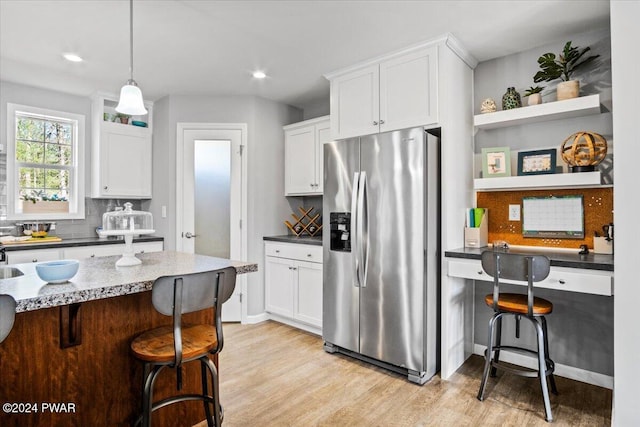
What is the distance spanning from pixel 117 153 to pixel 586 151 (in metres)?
4.44

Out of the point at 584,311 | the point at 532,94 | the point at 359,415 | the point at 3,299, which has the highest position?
the point at 532,94

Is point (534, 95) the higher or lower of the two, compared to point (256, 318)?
higher

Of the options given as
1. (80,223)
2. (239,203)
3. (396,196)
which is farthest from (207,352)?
(80,223)

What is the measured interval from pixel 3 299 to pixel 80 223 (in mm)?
3550

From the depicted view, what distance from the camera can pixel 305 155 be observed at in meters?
4.13

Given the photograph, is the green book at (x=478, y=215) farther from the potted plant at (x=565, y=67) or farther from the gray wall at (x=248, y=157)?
the gray wall at (x=248, y=157)

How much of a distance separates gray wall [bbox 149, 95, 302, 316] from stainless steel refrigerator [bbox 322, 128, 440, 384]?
1.25 m

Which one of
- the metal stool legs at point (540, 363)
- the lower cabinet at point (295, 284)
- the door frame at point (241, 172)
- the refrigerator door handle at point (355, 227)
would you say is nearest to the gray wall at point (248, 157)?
the door frame at point (241, 172)

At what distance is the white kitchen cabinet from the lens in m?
3.96

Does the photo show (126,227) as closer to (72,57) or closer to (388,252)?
(388,252)

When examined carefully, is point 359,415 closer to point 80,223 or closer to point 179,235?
point 179,235

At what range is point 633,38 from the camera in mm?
1263

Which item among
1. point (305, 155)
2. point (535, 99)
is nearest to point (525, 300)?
point (535, 99)

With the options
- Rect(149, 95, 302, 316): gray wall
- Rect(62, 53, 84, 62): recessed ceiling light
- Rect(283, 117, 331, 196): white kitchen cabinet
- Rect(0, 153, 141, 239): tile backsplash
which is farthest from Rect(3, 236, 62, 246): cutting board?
Rect(283, 117, 331, 196): white kitchen cabinet
